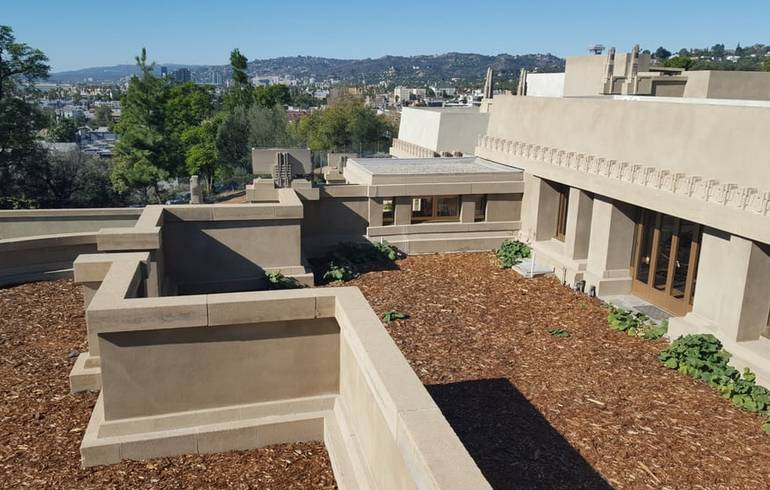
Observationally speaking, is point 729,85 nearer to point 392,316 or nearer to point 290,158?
point 290,158

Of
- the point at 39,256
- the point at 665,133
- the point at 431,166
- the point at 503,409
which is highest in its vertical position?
the point at 665,133

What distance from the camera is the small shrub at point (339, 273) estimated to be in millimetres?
15750

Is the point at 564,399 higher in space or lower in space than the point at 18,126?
lower

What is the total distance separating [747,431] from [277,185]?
13.6 meters

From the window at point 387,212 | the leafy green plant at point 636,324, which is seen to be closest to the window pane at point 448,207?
the window at point 387,212

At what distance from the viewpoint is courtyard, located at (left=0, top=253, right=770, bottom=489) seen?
6965 mm

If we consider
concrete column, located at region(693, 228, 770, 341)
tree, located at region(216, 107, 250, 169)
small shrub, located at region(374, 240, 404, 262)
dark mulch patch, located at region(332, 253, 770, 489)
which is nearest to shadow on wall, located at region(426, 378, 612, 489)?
dark mulch patch, located at region(332, 253, 770, 489)

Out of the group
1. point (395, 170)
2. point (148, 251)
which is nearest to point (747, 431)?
point (148, 251)

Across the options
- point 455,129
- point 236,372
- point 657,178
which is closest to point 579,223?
point 657,178

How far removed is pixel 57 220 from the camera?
55.2ft

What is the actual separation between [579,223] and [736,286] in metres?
5.40

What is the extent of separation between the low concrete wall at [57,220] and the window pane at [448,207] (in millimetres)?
9205

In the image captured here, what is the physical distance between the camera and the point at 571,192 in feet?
53.7

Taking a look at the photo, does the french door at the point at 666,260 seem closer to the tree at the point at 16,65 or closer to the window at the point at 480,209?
the window at the point at 480,209
